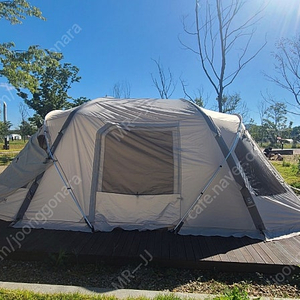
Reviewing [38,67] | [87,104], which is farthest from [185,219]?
[38,67]

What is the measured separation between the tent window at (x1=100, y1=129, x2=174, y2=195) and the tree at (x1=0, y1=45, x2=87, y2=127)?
8417 millimetres

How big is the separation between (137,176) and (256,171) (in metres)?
1.79

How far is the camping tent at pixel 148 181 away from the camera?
3105 millimetres

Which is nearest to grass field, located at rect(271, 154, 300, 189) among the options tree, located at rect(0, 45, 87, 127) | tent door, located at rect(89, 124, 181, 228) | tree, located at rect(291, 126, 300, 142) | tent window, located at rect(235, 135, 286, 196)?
tent window, located at rect(235, 135, 286, 196)

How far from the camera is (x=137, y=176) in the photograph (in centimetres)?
320

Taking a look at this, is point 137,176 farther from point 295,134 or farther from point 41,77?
point 295,134

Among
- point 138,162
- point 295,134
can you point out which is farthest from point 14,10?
point 295,134

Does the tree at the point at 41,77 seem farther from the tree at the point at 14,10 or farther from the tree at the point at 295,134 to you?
the tree at the point at 295,134

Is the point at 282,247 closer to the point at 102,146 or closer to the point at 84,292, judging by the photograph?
the point at 84,292

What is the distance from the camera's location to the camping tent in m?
3.11

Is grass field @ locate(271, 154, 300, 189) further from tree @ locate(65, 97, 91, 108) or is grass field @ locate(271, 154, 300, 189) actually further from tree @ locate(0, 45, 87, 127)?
tree @ locate(65, 97, 91, 108)

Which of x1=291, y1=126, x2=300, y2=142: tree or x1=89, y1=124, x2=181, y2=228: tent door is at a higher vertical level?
x1=291, y1=126, x2=300, y2=142: tree

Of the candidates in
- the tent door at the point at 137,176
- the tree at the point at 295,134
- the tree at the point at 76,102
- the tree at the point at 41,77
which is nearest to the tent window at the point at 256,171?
the tent door at the point at 137,176

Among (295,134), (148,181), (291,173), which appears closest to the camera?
(148,181)
